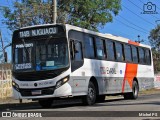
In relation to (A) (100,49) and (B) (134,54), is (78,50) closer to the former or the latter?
(A) (100,49)

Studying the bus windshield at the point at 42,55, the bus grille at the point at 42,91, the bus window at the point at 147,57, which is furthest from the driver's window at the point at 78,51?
the bus window at the point at 147,57

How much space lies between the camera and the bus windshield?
17953 mm

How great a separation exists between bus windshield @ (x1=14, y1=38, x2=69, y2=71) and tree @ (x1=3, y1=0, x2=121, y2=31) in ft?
51.2

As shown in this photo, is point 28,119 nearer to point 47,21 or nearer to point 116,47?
point 116,47

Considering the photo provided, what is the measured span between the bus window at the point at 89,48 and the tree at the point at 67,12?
14.1 meters

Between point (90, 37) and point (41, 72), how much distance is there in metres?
3.81

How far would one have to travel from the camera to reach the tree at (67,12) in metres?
34.3

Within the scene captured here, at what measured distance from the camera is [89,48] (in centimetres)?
2030

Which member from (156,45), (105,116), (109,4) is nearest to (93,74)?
(105,116)

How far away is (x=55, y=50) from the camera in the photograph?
59.2 feet

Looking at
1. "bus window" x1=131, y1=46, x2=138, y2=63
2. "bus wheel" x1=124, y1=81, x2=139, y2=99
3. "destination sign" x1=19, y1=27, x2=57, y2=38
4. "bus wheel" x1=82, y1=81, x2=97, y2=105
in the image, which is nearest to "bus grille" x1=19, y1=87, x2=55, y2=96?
"bus wheel" x1=82, y1=81, x2=97, y2=105

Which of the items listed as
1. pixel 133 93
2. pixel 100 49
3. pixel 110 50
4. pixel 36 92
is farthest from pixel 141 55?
pixel 36 92

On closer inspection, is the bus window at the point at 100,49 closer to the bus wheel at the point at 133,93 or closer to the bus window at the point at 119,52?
the bus window at the point at 119,52

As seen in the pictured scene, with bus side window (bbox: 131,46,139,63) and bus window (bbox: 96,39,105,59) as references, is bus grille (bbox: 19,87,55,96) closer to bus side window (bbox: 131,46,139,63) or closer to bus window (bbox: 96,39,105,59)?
bus window (bbox: 96,39,105,59)
